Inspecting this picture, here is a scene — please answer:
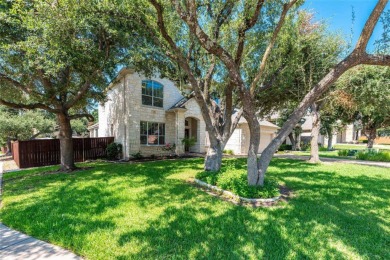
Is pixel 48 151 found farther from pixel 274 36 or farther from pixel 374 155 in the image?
pixel 374 155

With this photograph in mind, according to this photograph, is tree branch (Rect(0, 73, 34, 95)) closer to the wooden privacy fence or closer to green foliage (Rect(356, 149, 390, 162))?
the wooden privacy fence

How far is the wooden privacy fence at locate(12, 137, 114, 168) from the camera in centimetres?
1148

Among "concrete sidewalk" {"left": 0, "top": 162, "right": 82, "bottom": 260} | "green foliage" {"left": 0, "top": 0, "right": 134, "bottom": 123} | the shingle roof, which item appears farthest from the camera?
the shingle roof

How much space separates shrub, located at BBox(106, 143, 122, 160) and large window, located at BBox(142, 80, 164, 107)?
3652 millimetres

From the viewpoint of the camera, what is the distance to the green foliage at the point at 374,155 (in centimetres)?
1426

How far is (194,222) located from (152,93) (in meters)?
12.9

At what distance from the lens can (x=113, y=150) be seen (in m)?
13.8

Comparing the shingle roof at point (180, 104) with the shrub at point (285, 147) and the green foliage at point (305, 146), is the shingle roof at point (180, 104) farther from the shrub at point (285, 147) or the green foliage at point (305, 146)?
the green foliage at point (305, 146)

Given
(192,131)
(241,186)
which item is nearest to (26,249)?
(241,186)

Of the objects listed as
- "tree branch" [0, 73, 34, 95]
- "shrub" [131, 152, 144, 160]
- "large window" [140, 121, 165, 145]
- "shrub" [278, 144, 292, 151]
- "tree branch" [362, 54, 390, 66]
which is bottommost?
"shrub" [278, 144, 292, 151]

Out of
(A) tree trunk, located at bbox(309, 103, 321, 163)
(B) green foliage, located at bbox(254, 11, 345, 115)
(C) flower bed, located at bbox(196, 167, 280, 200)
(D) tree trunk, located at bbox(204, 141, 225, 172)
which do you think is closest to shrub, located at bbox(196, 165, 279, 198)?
(C) flower bed, located at bbox(196, 167, 280, 200)

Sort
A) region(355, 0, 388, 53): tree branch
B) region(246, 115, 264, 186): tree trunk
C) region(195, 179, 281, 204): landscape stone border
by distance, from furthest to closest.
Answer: region(246, 115, 264, 186): tree trunk → region(195, 179, 281, 204): landscape stone border → region(355, 0, 388, 53): tree branch

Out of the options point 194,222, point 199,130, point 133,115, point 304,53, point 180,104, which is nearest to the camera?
point 194,222

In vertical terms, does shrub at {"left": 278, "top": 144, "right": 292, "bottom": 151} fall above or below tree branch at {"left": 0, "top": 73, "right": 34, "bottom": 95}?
below
